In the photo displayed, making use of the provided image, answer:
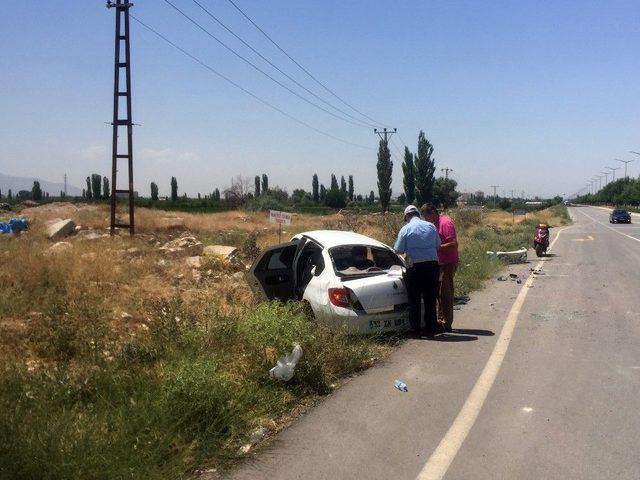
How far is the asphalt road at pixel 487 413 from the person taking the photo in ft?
14.5

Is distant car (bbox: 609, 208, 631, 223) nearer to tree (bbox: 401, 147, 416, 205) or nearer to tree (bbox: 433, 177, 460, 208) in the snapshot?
tree (bbox: 401, 147, 416, 205)

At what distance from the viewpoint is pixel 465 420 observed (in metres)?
5.30

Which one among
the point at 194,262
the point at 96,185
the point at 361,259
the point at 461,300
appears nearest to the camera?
the point at 361,259

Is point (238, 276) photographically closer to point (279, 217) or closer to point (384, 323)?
point (279, 217)

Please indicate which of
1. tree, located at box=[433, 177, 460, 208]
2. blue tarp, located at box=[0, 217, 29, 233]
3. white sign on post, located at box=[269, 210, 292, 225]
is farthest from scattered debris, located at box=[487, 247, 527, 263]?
tree, located at box=[433, 177, 460, 208]

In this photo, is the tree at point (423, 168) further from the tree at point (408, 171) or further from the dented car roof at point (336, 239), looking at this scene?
the dented car roof at point (336, 239)

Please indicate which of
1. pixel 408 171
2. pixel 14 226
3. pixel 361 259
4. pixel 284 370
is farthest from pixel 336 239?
pixel 408 171

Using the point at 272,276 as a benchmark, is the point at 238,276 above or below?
below

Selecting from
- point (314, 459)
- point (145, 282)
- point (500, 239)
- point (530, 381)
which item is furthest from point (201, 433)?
point (500, 239)

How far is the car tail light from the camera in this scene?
791cm

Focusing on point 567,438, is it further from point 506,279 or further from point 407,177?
point 407,177

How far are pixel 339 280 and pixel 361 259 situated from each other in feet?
4.76

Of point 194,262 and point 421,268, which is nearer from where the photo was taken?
point 421,268

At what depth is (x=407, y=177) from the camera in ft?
237
